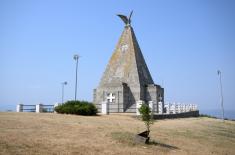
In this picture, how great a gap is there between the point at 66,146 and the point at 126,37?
106 feet

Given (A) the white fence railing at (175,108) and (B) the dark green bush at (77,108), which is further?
(A) the white fence railing at (175,108)

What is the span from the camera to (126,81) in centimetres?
3903

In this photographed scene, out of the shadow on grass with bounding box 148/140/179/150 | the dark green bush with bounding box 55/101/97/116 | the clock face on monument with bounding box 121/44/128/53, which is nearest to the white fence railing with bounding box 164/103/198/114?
the clock face on monument with bounding box 121/44/128/53

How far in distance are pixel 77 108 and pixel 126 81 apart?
14151mm

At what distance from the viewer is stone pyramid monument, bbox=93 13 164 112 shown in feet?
124

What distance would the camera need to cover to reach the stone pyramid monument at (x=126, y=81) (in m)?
37.7

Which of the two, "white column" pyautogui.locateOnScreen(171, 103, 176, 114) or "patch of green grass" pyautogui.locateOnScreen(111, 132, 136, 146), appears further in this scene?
"white column" pyautogui.locateOnScreen(171, 103, 176, 114)

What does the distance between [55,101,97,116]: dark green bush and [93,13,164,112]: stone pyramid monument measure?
895 cm

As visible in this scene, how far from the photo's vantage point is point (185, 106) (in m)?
42.7

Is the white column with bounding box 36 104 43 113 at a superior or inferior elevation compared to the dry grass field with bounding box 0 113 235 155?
superior

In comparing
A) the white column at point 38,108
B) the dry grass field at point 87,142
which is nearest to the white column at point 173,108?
the white column at point 38,108

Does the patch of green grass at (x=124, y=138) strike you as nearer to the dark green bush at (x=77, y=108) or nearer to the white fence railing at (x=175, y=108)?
the dark green bush at (x=77, y=108)

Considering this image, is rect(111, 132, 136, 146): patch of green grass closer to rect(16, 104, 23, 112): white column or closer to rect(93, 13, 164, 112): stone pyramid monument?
rect(16, 104, 23, 112): white column

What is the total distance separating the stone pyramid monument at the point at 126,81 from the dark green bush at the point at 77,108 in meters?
8.95
